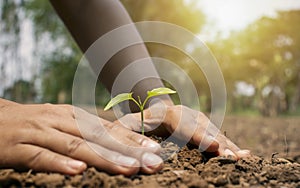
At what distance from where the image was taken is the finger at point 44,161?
3.52 feet

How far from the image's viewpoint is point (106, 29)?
188 centimetres

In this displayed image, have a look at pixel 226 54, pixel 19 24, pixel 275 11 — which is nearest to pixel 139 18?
pixel 19 24

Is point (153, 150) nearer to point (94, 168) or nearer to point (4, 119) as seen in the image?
point (94, 168)

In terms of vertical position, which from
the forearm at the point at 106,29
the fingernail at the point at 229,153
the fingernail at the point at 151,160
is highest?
the forearm at the point at 106,29

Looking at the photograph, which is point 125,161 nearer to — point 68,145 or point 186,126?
point 68,145

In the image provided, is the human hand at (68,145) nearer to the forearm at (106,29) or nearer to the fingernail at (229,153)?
the fingernail at (229,153)

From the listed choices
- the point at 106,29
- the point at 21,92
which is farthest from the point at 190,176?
the point at 21,92

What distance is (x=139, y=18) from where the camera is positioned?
14.8 meters

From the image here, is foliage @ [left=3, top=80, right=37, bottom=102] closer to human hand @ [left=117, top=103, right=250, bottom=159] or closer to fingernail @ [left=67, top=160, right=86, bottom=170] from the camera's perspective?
human hand @ [left=117, top=103, right=250, bottom=159]

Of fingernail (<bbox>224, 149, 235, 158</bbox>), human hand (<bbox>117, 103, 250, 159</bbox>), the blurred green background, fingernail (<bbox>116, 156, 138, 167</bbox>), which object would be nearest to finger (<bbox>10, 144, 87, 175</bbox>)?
fingernail (<bbox>116, 156, 138, 167</bbox>)

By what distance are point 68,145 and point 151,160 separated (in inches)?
10.1

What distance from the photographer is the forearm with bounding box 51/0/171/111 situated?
1.75m

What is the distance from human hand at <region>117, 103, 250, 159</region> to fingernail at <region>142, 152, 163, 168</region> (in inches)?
10.8

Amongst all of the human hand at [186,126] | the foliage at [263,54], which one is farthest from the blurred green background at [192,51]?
the human hand at [186,126]
